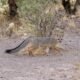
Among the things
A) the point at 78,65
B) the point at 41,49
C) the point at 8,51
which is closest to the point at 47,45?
the point at 41,49

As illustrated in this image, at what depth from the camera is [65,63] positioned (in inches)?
398

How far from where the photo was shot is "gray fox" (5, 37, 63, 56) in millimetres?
11781

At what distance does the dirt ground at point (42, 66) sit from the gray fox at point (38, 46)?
13.6 inches

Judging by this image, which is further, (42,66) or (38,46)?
(38,46)

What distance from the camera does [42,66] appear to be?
9727 mm

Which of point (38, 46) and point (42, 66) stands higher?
point (38, 46)

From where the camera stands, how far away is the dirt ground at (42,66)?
8.33m

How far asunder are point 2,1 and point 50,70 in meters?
12.8

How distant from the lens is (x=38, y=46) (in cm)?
1188

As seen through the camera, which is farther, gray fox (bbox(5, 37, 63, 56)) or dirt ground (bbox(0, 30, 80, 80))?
gray fox (bbox(5, 37, 63, 56))

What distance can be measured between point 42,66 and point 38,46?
2203mm

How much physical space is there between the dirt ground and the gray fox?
13.6 inches

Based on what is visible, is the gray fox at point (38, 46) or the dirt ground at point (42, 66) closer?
the dirt ground at point (42, 66)

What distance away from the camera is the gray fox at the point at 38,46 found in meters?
11.8
